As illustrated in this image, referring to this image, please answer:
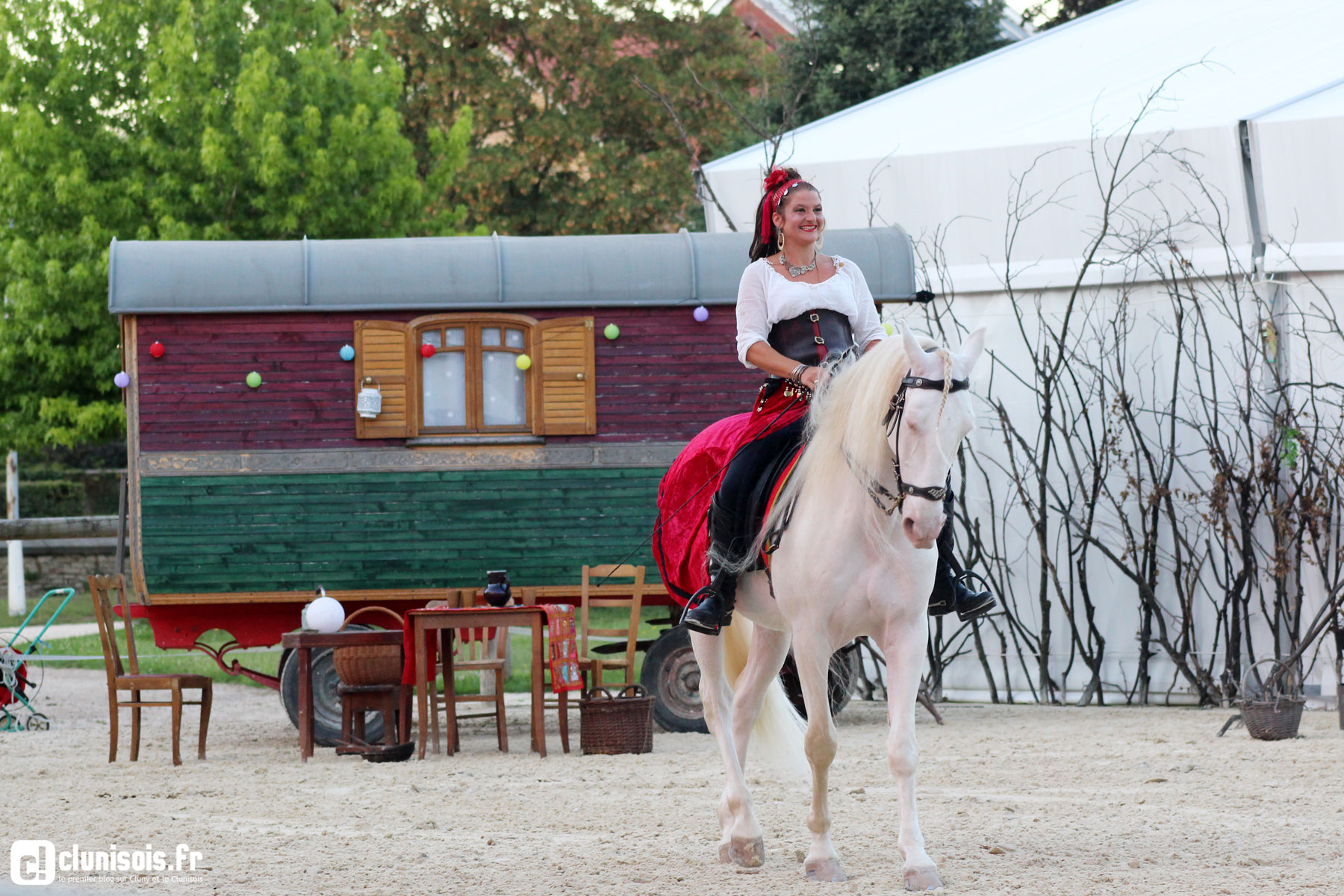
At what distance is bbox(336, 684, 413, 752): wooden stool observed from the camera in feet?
25.6

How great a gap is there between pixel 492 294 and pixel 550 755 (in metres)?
2.62

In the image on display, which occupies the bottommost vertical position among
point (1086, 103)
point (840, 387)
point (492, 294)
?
point (840, 387)

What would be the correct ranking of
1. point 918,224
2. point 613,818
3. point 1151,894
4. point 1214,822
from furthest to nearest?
point 918,224
point 613,818
point 1214,822
point 1151,894

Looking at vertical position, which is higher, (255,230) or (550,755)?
(255,230)

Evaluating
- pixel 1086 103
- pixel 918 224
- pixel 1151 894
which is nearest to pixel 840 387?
pixel 1151 894

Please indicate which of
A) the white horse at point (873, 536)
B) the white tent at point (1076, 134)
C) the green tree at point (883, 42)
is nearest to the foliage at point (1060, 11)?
the green tree at point (883, 42)

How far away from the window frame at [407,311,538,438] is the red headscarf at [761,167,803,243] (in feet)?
12.2

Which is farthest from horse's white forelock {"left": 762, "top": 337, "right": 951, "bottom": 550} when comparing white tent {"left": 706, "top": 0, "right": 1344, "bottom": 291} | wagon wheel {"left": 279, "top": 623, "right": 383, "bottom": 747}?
white tent {"left": 706, "top": 0, "right": 1344, "bottom": 291}

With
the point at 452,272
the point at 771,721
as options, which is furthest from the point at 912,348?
the point at 452,272

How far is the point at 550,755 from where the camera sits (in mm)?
7871

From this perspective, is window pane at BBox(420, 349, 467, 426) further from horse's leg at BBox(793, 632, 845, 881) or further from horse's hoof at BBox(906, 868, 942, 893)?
horse's hoof at BBox(906, 868, 942, 893)

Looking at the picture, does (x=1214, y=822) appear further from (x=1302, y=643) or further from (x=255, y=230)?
(x=255, y=230)

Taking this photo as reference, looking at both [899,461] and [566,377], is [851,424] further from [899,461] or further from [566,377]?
[566,377]

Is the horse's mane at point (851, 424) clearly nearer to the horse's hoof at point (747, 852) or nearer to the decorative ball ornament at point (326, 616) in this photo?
the horse's hoof at point (747, 852)
